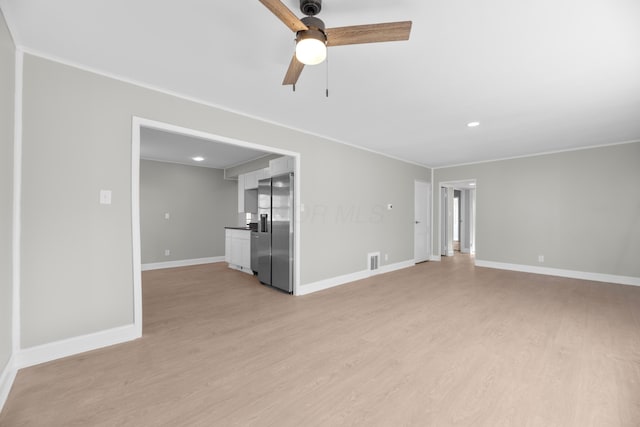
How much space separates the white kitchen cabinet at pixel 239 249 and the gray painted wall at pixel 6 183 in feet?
11.9

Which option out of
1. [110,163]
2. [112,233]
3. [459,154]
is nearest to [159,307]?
[112,233]

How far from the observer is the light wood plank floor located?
5.33 feet

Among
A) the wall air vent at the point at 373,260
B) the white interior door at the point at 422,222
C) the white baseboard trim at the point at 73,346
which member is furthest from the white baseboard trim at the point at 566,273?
the white baseboard trim at the point at 73,346

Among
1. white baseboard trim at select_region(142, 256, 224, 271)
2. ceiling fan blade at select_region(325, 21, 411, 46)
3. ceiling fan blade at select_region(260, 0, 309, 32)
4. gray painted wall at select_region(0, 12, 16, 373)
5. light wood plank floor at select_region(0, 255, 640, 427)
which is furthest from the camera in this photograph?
white baseboard trim at select_region(142, 256, 224, 271)

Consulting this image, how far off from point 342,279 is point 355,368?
255 centimetres

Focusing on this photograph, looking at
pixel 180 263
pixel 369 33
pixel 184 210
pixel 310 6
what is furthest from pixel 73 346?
pixel 184 210

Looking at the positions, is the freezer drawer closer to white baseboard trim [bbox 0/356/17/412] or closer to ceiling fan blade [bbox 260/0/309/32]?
white baseboard trim [bbox 0/356/17/412]

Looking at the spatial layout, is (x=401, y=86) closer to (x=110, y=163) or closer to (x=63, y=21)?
(x=63, y=21)

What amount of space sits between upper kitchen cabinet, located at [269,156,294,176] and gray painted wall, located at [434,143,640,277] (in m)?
4.69

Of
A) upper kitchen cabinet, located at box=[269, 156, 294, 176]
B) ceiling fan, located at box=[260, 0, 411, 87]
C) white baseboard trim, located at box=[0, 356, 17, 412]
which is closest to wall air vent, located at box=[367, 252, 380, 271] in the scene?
upper kitchen cabinet, located at box=[269, 156, 294, 176]

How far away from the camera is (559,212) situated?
528cm

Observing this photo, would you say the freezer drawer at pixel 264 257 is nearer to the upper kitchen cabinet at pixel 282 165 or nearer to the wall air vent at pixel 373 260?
the upper kitchen cabinet at pixel 282 165

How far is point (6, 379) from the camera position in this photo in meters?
1.82

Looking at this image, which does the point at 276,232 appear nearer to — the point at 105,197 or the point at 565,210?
the point at 105,197
